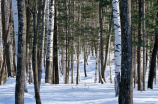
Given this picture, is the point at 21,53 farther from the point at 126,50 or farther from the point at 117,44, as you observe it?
the point at 117,44

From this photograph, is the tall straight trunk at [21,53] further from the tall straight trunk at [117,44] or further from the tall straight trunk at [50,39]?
the tall straight trunk at [50,39]

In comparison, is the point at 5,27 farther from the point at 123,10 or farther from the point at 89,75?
the point at 89,75

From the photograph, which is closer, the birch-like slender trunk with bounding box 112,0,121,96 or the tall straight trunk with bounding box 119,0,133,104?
the tall straight trunk with bounding box 119,0,133,104

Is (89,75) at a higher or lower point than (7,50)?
lower

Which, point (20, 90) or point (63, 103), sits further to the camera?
point (63, 103)

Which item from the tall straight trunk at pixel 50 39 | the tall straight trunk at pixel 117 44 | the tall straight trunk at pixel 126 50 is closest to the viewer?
the tall straight trunk at pixel 126 50

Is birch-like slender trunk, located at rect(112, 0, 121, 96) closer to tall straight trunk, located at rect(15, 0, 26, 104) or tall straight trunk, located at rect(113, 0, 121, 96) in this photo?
tall straight trunk, located at rect(113, 0, 121, 96)

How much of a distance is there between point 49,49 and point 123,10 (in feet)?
22.7

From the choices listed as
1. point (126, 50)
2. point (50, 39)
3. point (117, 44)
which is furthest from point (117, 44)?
point (50, 39)

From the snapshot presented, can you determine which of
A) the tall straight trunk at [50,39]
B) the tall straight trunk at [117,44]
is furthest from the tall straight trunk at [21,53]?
the tall straight trunk at [50,39]

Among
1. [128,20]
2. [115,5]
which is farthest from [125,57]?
[115,5]

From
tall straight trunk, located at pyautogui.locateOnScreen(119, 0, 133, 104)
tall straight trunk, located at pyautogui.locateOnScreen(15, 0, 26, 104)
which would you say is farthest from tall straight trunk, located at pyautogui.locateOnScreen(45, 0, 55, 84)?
tall straight trunk, located at pyautogui.locateOnScreen(119, 0, 133, 104)

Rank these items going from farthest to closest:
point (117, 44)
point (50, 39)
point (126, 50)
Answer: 1. point (50, 39)
2. point (117, 44)
3. point (126, 50)

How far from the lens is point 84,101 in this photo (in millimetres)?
8141
